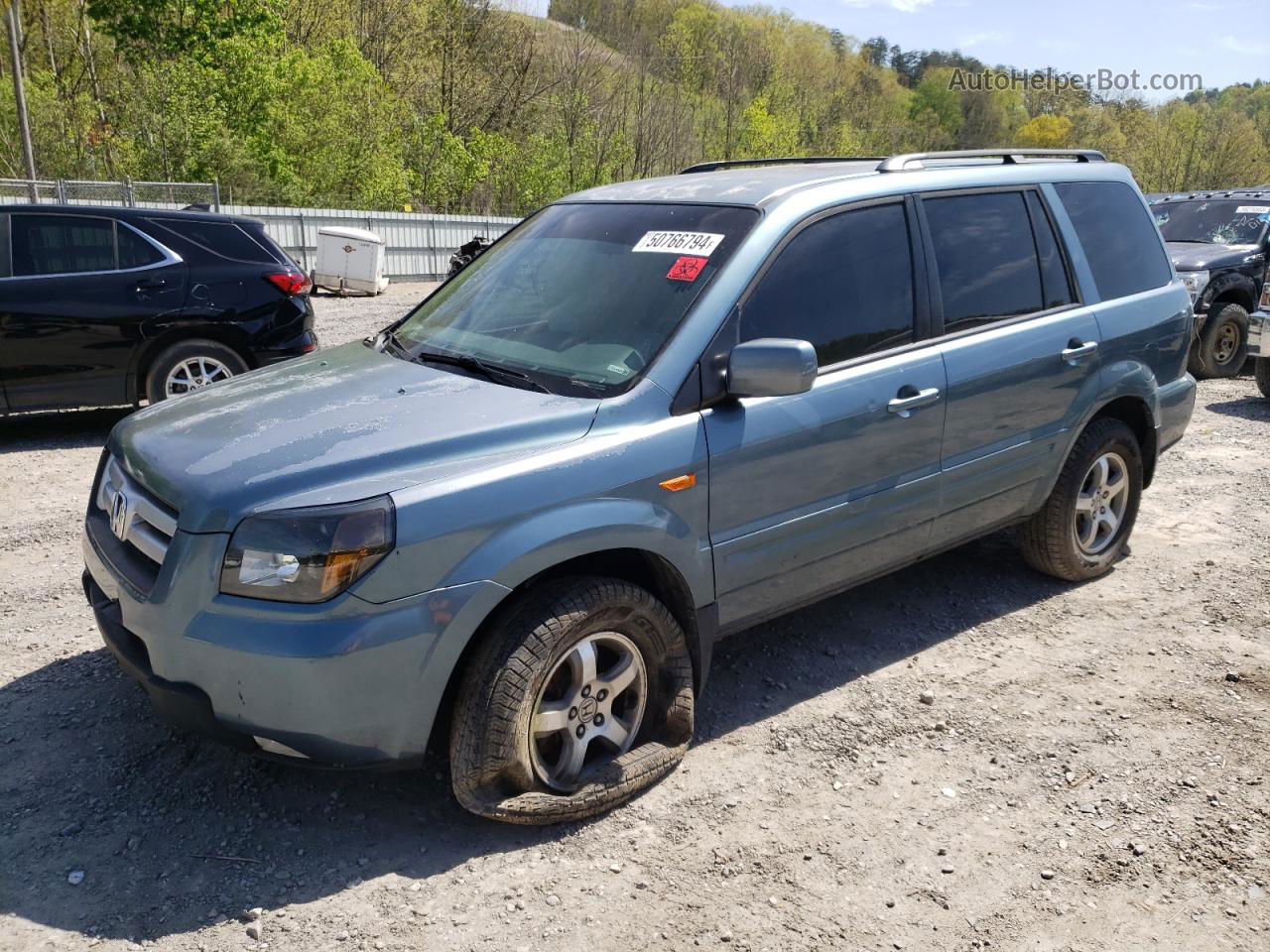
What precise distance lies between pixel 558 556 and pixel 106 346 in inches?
229

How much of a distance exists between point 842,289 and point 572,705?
177cm

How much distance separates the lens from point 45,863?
288 centimetres

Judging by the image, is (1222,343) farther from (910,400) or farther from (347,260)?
(347,260)

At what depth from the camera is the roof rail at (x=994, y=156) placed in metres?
4.16

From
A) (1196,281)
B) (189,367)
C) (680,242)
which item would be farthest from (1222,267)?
(189,367)

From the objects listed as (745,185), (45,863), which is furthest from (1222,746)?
(45,863)

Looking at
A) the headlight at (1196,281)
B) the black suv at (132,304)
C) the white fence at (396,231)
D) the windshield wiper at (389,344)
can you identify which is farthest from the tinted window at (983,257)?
the white fence at (396,231)

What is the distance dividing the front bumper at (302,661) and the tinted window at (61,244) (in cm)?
565

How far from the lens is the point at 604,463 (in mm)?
3000

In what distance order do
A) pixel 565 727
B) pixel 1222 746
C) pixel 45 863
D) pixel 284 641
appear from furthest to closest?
pixel 1222 746, pixel 565 727, pixel 45 863, pixel 284 641

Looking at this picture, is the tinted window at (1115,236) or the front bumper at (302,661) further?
the tinted window at (1115,236)

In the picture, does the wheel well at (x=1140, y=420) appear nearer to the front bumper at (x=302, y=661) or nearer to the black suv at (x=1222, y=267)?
the front bumper at (x=302, y=661)

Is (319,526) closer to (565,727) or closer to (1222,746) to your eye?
(565,727)

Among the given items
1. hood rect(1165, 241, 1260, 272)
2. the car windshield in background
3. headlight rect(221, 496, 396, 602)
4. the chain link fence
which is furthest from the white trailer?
headlight rect(221, 496, 396, 602)
